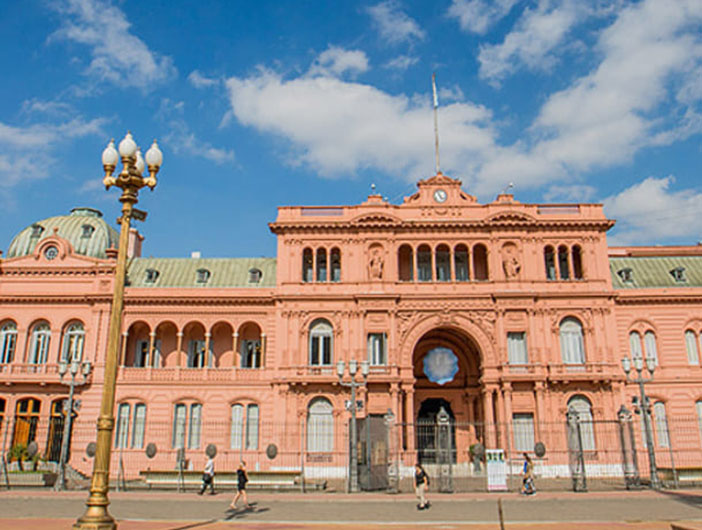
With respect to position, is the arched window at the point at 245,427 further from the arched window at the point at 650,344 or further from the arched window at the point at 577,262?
the arched window at the point at 650,344

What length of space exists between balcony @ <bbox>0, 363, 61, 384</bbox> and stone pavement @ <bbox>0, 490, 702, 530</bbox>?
44.9 feet

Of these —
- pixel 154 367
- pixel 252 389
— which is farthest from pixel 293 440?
pixel 154 367

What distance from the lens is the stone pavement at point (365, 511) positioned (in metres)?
17.2

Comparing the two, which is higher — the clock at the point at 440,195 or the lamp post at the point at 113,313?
the clock at the point at 440,195

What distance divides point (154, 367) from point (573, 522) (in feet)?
103

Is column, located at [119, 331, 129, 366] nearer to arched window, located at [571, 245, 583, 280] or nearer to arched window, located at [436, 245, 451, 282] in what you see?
arched window, located at [436, 245, 451, 282]

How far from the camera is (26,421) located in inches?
1558

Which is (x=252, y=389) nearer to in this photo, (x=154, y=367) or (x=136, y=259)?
(x=154, y=367)

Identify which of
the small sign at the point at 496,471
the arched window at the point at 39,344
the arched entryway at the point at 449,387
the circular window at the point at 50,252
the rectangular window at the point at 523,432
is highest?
the circular window at the point at 50,252

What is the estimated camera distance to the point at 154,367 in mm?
41562

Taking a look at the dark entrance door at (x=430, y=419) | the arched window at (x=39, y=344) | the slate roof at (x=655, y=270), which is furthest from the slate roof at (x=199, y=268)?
the slate roof at (x=655, y=270)

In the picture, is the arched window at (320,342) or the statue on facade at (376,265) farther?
the statue on facade at (376,265)

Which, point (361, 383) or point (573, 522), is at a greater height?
point (361, 383)

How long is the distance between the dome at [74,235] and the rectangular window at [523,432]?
109 feet
